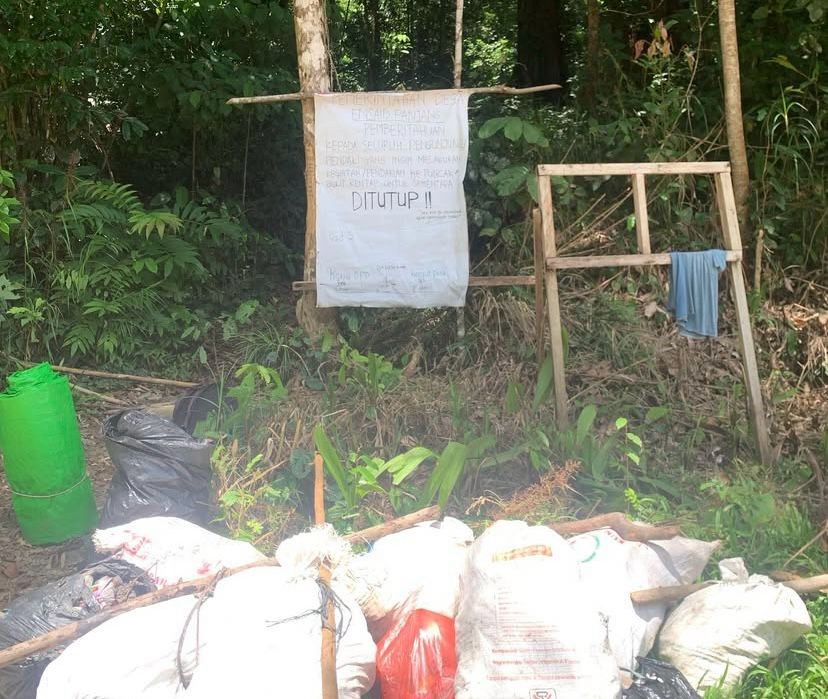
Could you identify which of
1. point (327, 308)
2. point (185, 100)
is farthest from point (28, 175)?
point (327, 308)

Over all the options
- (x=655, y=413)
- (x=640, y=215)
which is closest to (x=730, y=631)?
(x=655, y=413)

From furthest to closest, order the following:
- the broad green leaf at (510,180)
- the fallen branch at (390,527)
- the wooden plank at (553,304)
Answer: the broad green leaf at (510,180), the wooden plank at (553,304), the fallen branch at (390,527)

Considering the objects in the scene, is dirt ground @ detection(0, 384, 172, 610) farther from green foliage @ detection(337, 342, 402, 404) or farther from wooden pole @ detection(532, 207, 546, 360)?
wooden pole @ detection(532, 207, 546, 360)

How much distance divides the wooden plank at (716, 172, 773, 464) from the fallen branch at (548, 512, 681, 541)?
48.2 inches

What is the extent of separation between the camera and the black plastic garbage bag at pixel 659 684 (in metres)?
2.42

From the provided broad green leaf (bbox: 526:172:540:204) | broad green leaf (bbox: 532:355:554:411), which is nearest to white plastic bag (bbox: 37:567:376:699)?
broad green leaf (bbox: 532:355:554:411)

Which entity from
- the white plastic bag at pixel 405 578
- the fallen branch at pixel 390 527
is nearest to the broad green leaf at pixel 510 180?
the fallen branch at pixel 390 527

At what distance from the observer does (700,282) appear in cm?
403

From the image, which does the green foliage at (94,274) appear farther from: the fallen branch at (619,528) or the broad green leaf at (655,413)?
the fallen branch at (619,528)

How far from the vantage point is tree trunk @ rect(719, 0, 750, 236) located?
4.70 meters

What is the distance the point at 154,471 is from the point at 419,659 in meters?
1.76

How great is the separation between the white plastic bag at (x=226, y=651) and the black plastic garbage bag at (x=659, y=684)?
31.0 inches

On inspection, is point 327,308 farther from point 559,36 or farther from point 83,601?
point 559,36

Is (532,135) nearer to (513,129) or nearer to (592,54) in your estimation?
(513,129)
